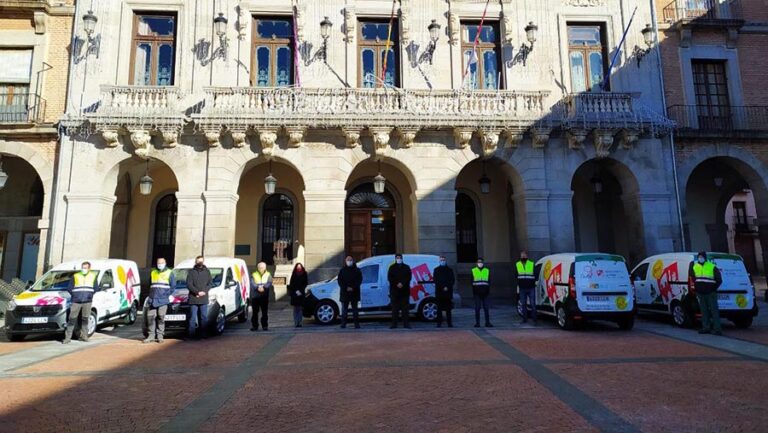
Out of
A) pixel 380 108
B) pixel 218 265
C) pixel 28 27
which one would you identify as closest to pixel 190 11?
pixel 28 27

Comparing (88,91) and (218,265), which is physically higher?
(88,91)

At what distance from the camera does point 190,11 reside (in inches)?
655

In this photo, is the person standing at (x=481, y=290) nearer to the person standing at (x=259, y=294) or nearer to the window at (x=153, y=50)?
the person standing at (x=259, y=294)

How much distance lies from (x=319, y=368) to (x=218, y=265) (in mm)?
5994

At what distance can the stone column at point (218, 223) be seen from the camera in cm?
1503

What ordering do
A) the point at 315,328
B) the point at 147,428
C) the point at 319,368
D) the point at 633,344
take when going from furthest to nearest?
the point at 315,328, the point at 633,344, the point at 319,368, the point at 147,428

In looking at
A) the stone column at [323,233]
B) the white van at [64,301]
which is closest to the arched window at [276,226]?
the stone column at [323,233]

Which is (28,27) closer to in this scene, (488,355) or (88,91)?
(88,91)

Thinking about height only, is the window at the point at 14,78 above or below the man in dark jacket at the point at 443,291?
above

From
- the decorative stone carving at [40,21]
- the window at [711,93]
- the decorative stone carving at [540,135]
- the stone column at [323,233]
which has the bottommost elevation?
the stone column at [323,233]

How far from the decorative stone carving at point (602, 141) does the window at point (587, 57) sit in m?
2.48

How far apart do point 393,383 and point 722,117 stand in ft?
64.7

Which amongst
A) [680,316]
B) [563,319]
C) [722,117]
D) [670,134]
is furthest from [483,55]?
[680,316]

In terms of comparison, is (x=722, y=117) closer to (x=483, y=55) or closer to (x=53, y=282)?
(x=483, y=55)
